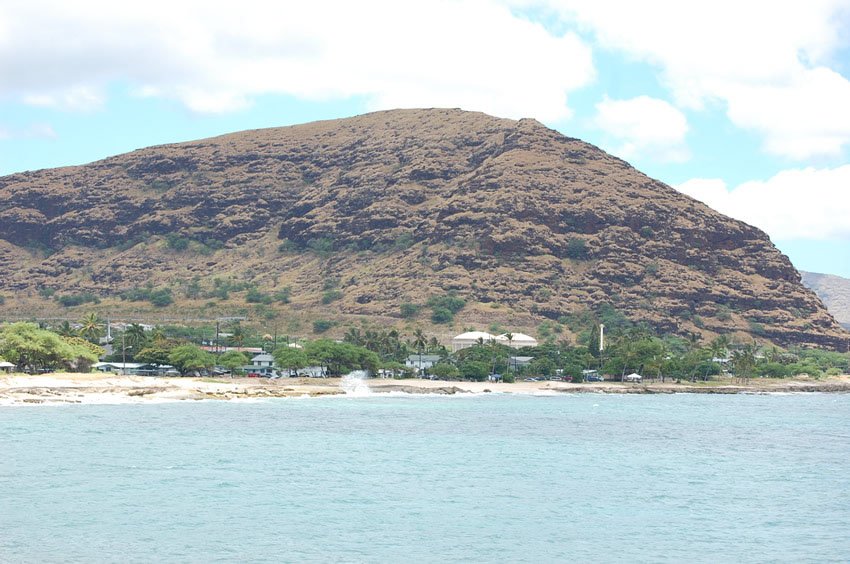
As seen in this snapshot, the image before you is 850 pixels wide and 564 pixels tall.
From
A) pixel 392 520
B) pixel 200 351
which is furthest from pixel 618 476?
pixel 200 351

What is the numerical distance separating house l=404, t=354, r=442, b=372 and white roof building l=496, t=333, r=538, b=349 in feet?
60.9

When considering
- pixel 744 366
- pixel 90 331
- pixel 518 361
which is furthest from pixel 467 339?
pixel 90 331

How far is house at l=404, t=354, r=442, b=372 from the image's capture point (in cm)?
16573

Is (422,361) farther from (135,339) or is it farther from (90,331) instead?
(90,331)

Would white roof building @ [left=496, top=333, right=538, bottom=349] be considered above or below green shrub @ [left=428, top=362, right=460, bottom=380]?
above

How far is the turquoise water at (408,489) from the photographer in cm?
4038

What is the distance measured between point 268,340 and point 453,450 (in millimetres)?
121980

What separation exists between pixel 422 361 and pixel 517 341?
27.6 m

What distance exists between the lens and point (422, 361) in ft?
560

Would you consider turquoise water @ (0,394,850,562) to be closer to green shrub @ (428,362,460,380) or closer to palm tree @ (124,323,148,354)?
palm tree @ (124,323,148,354)

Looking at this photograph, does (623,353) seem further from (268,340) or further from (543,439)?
(543,439)

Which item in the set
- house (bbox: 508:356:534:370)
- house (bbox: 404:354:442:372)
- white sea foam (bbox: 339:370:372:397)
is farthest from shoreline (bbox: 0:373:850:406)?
house (bbox: 404:354:442:372)

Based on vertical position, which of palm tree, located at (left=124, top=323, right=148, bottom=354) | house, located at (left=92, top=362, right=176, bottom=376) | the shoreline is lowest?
the shoreline

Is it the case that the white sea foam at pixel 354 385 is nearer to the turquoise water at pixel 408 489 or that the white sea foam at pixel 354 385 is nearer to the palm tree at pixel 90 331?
the turquoise water at pixel 408 489
